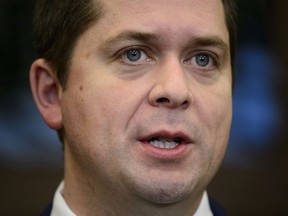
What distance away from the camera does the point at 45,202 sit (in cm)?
523

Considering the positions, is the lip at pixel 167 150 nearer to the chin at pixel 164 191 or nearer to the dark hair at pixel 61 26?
the chin at pixel 164 191

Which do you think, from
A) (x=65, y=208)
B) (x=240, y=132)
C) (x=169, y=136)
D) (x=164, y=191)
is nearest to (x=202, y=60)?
(x=169, y=136)

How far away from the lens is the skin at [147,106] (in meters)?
2.05

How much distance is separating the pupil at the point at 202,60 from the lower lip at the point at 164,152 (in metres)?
0.28

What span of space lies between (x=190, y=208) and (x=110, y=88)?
43cm

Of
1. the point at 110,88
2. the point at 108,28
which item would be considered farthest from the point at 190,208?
the point at 108,28

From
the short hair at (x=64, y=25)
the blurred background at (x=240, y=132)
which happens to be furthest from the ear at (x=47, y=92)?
the blurred background at (x=240, y=132)

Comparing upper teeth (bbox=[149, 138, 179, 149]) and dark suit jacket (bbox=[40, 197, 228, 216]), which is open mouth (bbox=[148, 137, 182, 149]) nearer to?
upper teeth (bbox=[149, 138, 179, 149])

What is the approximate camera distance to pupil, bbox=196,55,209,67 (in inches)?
87.0

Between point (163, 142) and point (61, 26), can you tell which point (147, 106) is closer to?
point (163, 142)

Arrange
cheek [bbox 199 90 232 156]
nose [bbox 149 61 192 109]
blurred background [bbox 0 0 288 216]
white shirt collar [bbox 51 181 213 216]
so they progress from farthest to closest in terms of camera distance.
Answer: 1. blurred background [bbox 0 0 288 216]
2. white shirt collar [bbox 51 181 213 216]
3. cheek [bbox 199 90 232 156]
4. nose [bbox 149 61 192 109]

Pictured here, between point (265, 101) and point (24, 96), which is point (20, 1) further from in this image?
point (265, 101)

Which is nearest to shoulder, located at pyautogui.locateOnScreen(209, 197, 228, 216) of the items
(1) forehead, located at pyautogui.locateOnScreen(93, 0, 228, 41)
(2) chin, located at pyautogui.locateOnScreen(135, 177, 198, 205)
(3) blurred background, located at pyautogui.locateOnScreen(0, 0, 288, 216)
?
(2) chin, located at pyautogui.locateOnScreen(135, 177, 198, 205)

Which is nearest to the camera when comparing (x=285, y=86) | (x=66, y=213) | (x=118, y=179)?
(x=118, y=179)
